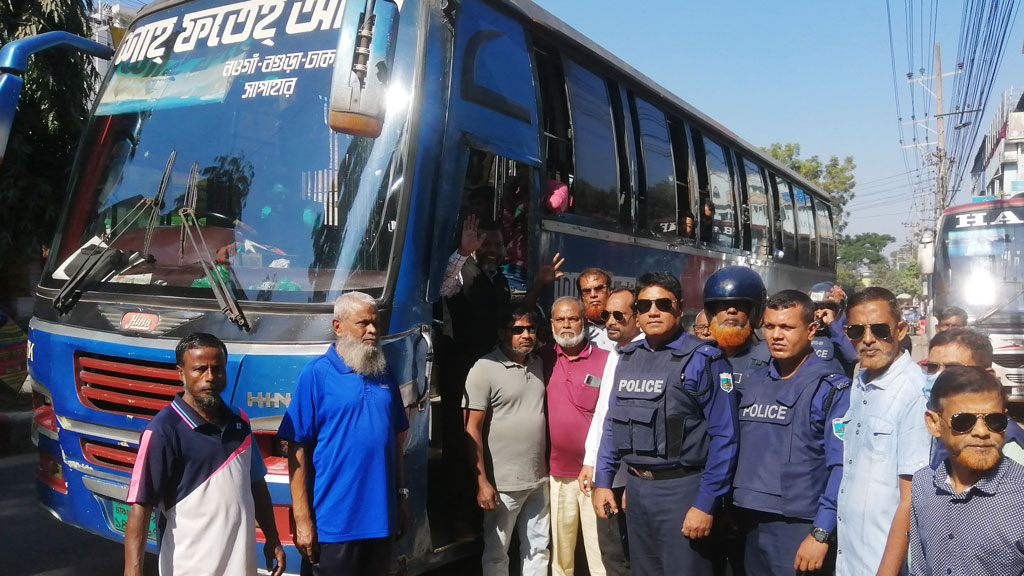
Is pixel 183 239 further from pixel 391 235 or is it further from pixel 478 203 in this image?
pixel 478 203

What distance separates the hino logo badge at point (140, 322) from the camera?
4.02m

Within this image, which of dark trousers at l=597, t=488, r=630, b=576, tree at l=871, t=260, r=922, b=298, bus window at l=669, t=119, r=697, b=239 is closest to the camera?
dark trousers at l=597, t=488, r=630, b=576

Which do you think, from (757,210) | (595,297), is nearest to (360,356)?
(595,297)

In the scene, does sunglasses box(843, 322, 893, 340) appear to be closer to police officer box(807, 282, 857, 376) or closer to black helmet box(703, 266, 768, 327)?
black helmet box(703, 266, 768, 327)

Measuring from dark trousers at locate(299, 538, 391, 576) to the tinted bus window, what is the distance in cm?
298

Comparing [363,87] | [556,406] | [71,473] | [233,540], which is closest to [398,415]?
[233,540]

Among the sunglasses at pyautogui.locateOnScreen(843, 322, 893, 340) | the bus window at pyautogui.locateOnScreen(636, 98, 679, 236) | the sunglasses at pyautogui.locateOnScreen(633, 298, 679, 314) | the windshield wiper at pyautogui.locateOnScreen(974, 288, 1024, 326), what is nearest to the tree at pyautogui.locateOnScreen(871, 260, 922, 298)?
the windshield wiper at pyautogui.locateOnScreen(974, 288, 1024, 326)

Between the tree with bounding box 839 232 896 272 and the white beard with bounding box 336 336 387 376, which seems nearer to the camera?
the white beard with bounding box 336 336 387 376

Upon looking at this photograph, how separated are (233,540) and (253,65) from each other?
Answer: 2507 millimetres

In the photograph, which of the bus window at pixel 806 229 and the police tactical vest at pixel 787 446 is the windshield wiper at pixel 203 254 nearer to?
the police tactical vest at pixel 787 446

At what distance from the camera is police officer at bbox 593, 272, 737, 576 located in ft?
11.8

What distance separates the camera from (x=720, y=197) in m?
9.11

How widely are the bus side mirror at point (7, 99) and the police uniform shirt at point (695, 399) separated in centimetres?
324

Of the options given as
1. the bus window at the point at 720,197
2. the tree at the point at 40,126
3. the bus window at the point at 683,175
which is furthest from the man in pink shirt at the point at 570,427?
the tree at the point at 40,126
